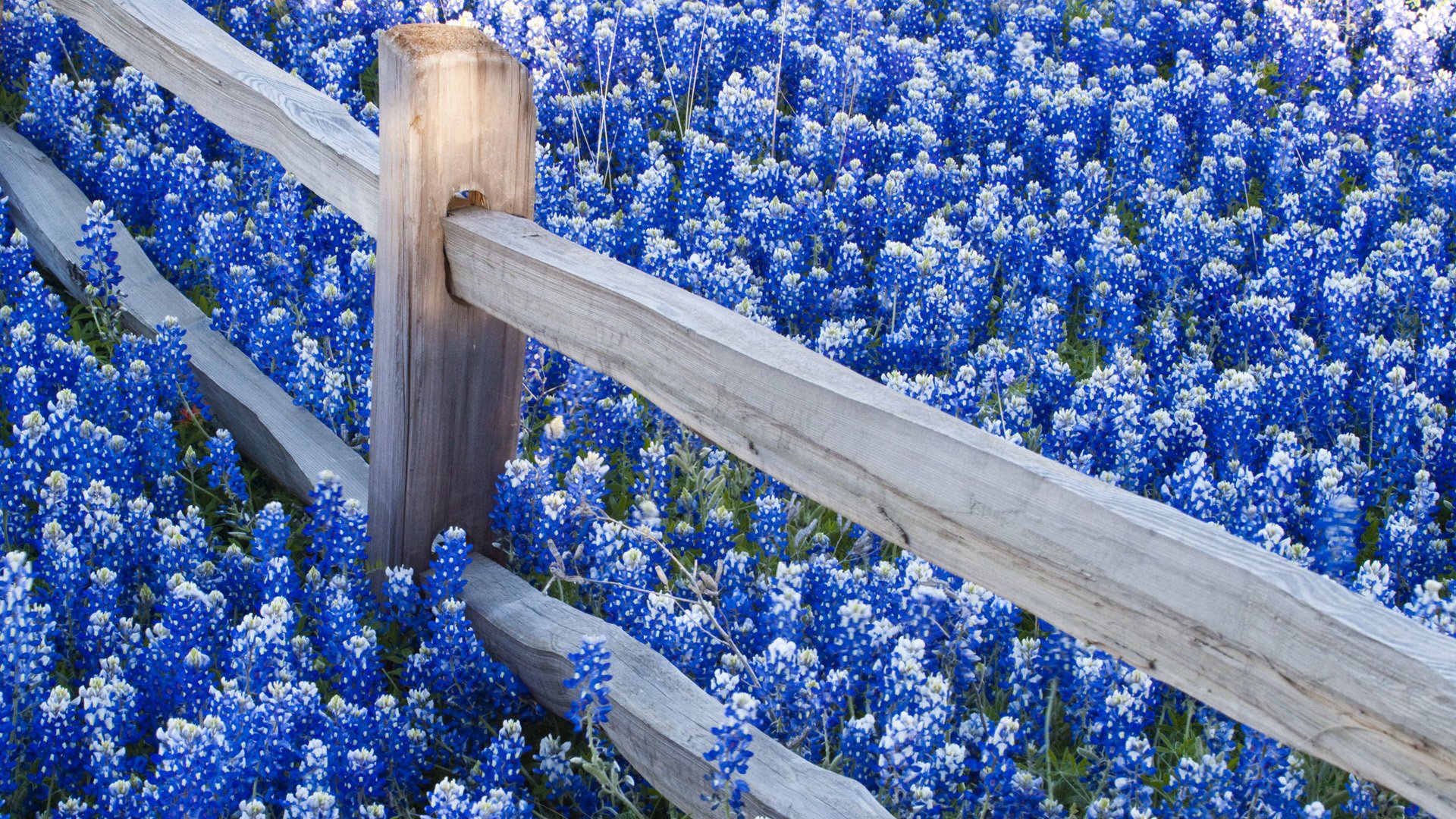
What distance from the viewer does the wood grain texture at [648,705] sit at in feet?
8.51

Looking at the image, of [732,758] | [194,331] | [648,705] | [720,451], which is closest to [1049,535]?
[732,758]

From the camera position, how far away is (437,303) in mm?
2934

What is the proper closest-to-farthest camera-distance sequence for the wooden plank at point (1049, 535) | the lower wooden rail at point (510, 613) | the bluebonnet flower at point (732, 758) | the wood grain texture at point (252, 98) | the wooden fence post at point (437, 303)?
the wooden plank at point (1049, 535) < the bluebonnet flower at point (732, 758) < the lower wooden rail at point (510, 613) < the wooden fence post at point (437, 303) < the wood grain texture at point (252, 98)

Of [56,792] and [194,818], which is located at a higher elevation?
[194,818]

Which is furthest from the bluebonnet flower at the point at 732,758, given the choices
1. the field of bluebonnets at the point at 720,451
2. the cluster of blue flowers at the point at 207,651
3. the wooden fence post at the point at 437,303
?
the wooden fence post at the point at 437,303

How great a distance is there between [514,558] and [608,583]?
38cm

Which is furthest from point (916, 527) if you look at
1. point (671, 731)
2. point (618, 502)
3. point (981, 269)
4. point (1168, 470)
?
point (981, 269)

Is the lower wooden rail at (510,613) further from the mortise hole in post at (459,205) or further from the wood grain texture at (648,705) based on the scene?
the mortise hole in post at (459,205)

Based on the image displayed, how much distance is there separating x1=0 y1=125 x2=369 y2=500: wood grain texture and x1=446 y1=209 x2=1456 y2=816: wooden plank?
1.29 m

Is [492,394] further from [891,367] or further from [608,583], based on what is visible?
[891,367]

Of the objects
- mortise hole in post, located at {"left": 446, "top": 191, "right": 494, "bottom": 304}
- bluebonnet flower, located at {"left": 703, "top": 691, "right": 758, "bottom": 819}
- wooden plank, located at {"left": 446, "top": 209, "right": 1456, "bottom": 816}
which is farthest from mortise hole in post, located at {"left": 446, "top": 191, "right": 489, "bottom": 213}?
bluebonnet flower, located at {"left": 703, "top": 691, "right": 758, "bottom": 819}

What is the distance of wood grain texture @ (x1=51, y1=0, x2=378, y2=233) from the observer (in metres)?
3.19

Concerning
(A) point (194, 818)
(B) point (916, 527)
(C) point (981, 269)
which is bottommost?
(A) point (194, 818)

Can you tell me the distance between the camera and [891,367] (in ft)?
14.6
